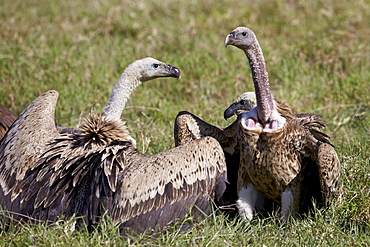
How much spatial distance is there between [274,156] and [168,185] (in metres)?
0.84

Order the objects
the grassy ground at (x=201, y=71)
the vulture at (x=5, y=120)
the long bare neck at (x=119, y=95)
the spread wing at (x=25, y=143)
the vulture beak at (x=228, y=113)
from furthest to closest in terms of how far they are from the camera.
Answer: the vulture at (x=5, y=120), the vulture beak at (x=228, y=113), the long bare neck at (x=119, y=95), the spread wing at (x=25, y=143), the grassy ground at (x=201, y=71)

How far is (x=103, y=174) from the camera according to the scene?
14.2ft

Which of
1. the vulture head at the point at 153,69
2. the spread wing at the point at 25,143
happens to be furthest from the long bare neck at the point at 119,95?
the spread wing at the point at 25,143

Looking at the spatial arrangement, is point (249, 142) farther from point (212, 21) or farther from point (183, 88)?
point (212, 21)

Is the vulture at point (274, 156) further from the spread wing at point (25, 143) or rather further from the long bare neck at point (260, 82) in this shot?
the spread wing at point (25, 143)

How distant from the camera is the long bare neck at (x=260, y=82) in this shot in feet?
14.6

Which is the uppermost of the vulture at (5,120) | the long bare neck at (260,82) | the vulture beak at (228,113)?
the long bare neck at (260,82)

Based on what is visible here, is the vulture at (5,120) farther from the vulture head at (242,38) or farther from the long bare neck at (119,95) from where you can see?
the vulture head at (242,38)

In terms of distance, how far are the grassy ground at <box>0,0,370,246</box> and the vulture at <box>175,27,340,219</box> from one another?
0.69 feet

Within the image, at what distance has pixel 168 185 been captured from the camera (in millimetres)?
4336

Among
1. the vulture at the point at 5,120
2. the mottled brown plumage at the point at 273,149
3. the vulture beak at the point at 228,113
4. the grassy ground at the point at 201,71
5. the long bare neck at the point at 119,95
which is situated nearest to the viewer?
the grassy ground at the point at 201,71

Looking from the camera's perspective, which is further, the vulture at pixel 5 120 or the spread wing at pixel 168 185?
the vulture at pixel 5 120

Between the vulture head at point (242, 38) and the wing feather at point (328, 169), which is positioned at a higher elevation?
the vulture head at point (242, 38)

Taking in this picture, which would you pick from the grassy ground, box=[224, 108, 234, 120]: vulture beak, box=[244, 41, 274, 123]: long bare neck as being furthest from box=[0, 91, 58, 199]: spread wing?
box=[244, 41, 274, 123]: long bare neck
